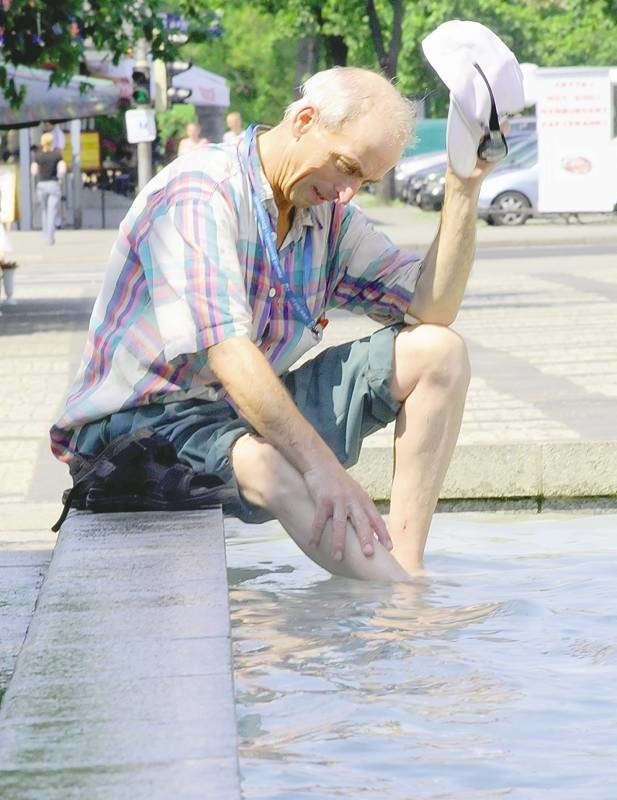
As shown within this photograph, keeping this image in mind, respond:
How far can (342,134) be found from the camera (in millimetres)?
4152

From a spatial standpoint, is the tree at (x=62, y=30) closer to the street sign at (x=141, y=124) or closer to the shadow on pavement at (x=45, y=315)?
the shadow on pavement at (x=45, y=315)

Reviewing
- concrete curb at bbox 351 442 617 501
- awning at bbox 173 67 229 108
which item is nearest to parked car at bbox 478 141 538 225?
awning at bbox 173 67 229 108

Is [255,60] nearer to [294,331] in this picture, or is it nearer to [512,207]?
[512,207]

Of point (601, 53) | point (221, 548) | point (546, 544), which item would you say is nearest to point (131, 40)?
point (546, 544)

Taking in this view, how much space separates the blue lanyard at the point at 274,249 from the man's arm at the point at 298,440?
→ 14.4 inches

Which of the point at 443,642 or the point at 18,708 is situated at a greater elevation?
the point at 18,708

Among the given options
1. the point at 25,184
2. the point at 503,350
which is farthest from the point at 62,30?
the point at 25,184

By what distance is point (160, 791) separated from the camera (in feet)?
7.72

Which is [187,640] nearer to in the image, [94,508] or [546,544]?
[94,508]

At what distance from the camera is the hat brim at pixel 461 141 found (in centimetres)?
432

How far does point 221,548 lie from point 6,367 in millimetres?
8240

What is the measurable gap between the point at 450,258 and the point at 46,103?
14.6 m

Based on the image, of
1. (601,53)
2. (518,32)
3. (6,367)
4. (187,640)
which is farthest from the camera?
(518,32)

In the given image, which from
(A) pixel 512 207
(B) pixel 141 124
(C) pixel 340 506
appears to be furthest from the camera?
(A) pixel 512 207
